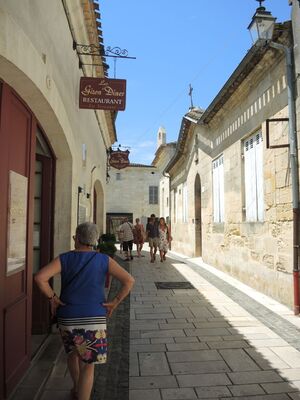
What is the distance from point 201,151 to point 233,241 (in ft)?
14.3

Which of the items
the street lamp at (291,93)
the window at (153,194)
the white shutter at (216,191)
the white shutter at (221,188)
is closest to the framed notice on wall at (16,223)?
the street lamp at (291,93)

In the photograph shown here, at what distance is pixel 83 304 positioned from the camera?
8.58ft

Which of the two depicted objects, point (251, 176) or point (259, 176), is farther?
point (251, 176)

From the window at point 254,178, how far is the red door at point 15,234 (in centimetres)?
486

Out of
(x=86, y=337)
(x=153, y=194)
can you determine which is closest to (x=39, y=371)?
(x=86, y=337)

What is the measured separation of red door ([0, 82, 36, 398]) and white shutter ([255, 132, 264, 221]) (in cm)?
479

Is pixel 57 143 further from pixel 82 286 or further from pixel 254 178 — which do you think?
pixel 254 178

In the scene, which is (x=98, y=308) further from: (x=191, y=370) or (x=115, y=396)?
(x=191, y=370)

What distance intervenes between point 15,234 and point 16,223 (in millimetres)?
93

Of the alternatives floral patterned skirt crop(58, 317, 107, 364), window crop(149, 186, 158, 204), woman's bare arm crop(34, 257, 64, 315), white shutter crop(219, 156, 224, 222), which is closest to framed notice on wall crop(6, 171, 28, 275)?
woman's bare arm crop(34, 257, 64, 315)

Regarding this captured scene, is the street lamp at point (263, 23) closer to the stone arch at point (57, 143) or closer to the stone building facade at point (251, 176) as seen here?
the stone building facade at point (251, 176)

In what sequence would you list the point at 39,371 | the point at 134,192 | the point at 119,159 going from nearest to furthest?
the point at 39,371, the point at 119,159, the point at 134,192

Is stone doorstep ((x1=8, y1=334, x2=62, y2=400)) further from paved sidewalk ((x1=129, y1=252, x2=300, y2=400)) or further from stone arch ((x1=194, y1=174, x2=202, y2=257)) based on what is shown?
stone arch ((x1=194, y1=174, x2=202, y2=257))

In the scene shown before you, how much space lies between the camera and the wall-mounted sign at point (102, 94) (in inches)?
228
